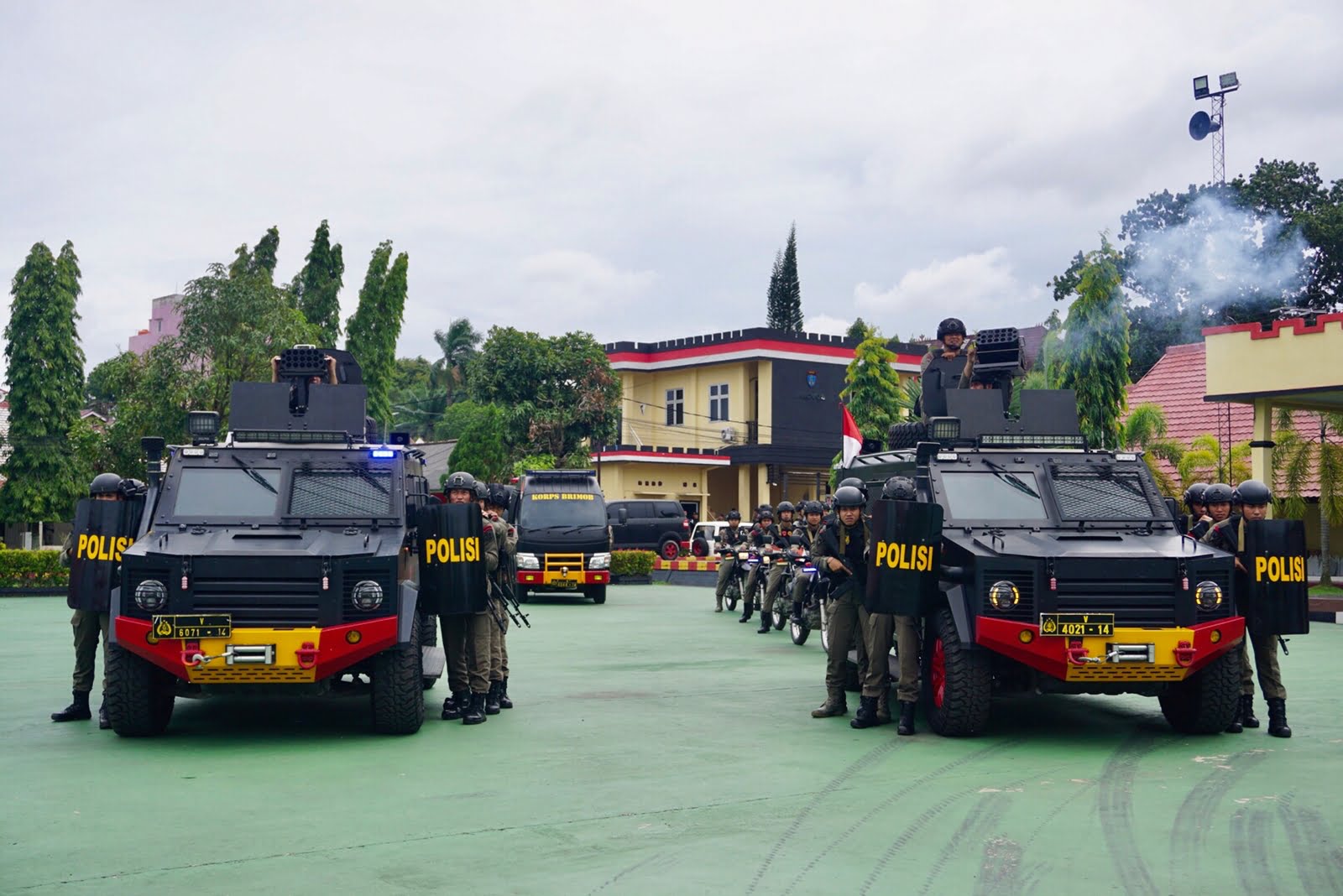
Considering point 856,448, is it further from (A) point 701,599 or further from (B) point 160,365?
(B) point 160,365

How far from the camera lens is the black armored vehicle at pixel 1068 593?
9656 mm

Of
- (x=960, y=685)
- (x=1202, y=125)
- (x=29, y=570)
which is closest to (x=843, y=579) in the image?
(x=960, y=685)

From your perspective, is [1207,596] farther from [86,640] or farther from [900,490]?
[86,640]

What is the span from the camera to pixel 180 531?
10.4m

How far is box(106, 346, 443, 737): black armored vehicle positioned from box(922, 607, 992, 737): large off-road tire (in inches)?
145

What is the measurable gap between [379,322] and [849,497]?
38674 millimetres

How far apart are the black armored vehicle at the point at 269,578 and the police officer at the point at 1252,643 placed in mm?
5917

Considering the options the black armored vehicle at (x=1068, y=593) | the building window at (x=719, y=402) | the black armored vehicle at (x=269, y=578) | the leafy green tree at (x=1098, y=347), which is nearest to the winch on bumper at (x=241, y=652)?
Result: the black armored vehicle at (x=269, y=578)

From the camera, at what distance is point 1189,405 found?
36.3 meters

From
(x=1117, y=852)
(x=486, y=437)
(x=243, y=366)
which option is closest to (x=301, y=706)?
(x=1117, y=852)

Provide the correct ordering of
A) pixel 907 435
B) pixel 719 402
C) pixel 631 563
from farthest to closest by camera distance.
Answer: pixel 719 402, pixel 631 563, pixel 907 435

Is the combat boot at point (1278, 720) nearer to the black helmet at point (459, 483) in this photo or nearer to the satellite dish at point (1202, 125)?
the black helmet at point (459, 483)

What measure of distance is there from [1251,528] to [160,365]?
26847 mm

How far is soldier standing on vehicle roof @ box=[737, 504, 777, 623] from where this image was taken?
828 inches
